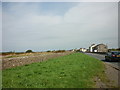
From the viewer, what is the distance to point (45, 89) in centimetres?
629

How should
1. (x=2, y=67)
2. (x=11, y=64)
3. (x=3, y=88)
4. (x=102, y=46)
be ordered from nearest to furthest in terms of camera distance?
(x=3, y=88)
(x=2, y=67)
(x=11, y=64)
(x=102, y=46)

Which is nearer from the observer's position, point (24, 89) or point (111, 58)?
point (24, 89)

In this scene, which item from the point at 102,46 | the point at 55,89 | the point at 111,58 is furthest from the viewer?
the point at 102,46

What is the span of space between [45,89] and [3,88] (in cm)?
212

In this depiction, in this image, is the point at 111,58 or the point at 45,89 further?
the point at 111,58

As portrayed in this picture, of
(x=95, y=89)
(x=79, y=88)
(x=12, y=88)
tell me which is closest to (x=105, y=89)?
(x=95, y=89)

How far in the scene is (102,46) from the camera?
13888 centimetres

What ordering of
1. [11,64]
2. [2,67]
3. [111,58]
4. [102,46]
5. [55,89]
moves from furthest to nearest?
[102,46]
[111,58]
[11,64]
[2,67]
[55,89]

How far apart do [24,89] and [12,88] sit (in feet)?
2.22

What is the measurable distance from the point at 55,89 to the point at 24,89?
54.3 inches

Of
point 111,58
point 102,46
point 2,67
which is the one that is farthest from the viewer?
point 102,46

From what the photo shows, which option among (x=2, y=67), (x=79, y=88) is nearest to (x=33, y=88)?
(x=79, y=88)

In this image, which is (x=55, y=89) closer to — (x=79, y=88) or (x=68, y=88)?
(x=68, y=88)

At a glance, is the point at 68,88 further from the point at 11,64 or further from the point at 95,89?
the point at 11,64
